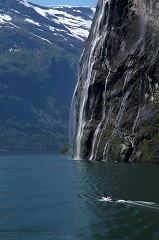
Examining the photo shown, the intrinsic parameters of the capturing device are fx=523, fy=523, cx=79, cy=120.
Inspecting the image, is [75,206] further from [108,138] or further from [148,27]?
[148,27]

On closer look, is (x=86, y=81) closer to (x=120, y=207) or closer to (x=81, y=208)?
(x=81, y=208)

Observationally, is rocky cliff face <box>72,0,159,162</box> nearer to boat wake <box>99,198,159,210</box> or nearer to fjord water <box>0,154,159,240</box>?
fjord water <box>0,154,159,240</box>

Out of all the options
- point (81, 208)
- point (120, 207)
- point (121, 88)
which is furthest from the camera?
point (121, 88)

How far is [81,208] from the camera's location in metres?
64.4

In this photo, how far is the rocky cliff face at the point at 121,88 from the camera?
141875mm

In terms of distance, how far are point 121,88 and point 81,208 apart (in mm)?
95759

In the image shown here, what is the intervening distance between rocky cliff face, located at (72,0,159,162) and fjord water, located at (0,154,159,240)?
42.1 metres

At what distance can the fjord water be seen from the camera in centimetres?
5100

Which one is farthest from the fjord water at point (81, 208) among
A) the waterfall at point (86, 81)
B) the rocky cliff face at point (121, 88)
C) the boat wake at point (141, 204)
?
the waterfall at point (86, 81)

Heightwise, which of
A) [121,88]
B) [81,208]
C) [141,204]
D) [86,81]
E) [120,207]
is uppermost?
[86,81]

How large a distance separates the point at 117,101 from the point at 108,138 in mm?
12513

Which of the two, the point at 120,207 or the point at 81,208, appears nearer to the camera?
the point at 120,207

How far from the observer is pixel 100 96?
168 m

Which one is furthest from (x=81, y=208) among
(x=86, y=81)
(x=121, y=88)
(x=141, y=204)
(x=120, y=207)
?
(x=86, y=81)
